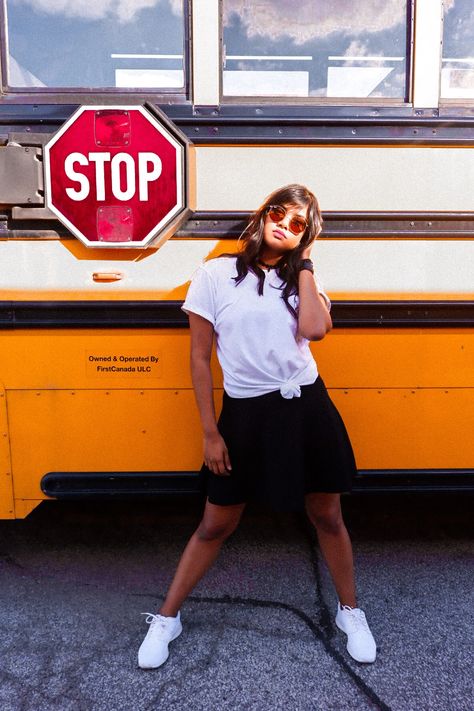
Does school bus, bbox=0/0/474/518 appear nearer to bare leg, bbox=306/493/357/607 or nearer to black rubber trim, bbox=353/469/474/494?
black rubber trim, bbox=353/469/474/494

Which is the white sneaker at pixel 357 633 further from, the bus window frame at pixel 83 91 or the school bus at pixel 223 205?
the bus window frame at pixel 83 91

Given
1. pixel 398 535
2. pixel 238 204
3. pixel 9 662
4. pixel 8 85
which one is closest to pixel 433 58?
pixel 238 204

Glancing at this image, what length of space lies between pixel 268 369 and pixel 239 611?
1013mm

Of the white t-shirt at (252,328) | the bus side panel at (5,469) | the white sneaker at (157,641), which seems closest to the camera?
the white t-shirt at (252,328)

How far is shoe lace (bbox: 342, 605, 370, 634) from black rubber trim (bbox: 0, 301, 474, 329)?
97 centimetres

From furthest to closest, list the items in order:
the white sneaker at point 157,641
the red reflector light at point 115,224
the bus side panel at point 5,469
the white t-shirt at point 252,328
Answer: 1. the bus side panel at point 5,469
2. the red reflector light at point 115,224
3. the white sneaker at point 157,641
4. the white t-shirt at point 252,328

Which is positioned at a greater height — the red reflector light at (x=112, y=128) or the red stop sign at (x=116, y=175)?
the red reflector light at (x=112, y=128)

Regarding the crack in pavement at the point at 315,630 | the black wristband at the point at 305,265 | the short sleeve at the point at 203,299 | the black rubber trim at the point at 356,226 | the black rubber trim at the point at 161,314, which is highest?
the black rubber trim at the point at 356,226

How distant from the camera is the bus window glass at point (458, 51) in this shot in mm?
2139

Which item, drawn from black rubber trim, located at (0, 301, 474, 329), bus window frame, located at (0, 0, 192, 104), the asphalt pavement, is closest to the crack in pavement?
the asphalt pavement

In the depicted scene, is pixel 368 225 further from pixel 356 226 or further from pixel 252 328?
pixel 252 328

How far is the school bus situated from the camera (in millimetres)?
2125

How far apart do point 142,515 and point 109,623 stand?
0.80m

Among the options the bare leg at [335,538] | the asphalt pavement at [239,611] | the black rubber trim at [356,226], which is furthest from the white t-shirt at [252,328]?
the asphalt pavement at [239,611]
